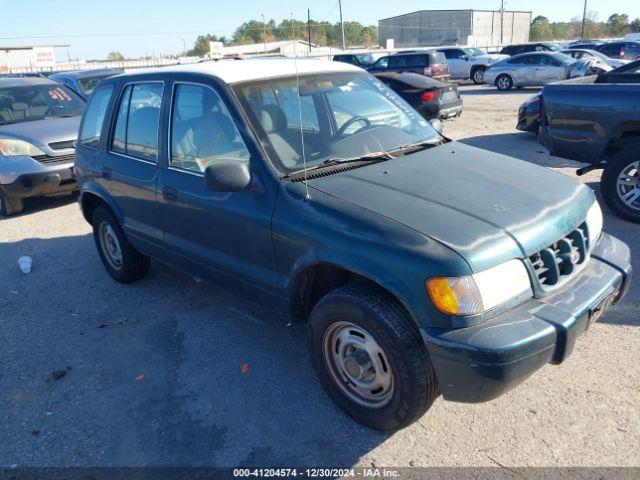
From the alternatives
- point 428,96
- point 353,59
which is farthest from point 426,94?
point 353,59

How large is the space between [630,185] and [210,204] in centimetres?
468

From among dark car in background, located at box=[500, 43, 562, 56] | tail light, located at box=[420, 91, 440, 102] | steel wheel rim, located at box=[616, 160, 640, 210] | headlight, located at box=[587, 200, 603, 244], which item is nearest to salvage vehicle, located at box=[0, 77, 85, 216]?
headlight, located at box=[587, 200, 603, 244]

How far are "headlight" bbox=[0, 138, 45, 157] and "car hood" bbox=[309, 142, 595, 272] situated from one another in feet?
Result: 19.7

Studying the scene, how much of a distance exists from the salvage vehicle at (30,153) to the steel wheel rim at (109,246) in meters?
2.84

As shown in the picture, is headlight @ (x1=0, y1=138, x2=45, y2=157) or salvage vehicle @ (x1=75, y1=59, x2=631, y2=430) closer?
salvage vehicle @ (x1=75, y1=59, x2=631, y2=430)

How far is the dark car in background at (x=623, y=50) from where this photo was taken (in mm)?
25078

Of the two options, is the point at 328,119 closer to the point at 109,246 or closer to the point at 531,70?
the point at 109,246

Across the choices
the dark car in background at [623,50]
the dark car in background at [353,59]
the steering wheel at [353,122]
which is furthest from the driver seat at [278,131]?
the dark car in background at [623,50]

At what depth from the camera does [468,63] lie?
84.1 feet

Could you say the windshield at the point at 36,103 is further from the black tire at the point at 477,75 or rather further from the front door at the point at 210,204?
the black tire at the point at 477,75

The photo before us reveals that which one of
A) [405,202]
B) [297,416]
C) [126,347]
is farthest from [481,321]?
[126,347]

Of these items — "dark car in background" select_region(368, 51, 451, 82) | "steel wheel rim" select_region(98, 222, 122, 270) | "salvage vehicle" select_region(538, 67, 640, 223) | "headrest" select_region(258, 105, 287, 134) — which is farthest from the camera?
"dark car in background" select_region(368, 51, 451, 82)

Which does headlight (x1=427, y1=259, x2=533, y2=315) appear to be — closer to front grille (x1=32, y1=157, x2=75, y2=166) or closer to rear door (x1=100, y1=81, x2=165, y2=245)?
rear door (x1=100, y1=81, x2=165, y2=245)

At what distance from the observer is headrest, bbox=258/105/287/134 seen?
334 cm
